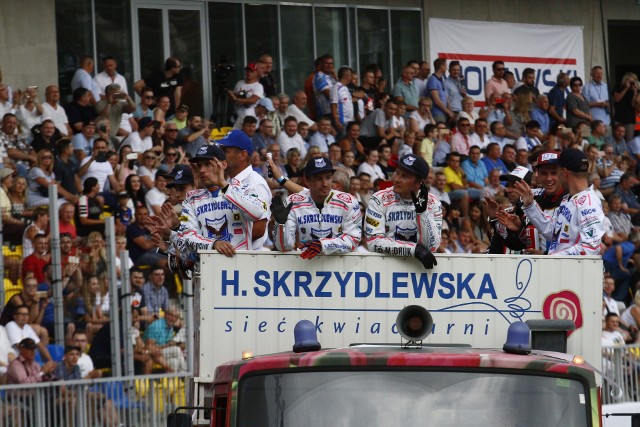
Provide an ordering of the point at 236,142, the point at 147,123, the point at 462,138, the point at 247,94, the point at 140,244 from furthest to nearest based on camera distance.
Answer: the point at 462,138 < the point at 247,94 < the point at 147,123 < the point at 140,244 < the point at 236,142

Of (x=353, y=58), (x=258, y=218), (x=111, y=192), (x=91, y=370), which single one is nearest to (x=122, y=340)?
(x=91, y=370)

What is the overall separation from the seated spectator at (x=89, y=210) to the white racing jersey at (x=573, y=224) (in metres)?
7.78

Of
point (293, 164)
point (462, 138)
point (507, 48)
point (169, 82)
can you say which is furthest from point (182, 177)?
point (507, 48)

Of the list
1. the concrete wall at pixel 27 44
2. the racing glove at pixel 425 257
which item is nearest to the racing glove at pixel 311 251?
the racing glove at pixel 425 257

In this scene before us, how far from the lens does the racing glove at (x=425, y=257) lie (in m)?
8.41

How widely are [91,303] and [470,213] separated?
303 inches

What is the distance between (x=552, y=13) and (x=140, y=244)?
13879 mm

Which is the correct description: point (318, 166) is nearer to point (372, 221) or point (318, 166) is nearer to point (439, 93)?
point (372, 221)

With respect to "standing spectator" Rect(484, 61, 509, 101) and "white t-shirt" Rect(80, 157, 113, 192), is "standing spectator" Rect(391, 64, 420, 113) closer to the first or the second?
"standing spectator" Rect(484, 61, 509, 101)

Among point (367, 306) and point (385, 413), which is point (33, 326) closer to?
point (367, 306)

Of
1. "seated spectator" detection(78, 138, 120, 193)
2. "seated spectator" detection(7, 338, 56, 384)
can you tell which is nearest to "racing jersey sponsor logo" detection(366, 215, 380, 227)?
"seated spectator" detection(7, 338, 56, 384)

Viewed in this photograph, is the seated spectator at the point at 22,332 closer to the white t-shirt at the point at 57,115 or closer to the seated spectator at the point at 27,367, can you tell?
the seated spectator at the point at 27,367

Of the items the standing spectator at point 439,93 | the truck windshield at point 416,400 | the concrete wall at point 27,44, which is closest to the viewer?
the truck windshield at point 416,400

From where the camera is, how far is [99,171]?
59.1 ft
